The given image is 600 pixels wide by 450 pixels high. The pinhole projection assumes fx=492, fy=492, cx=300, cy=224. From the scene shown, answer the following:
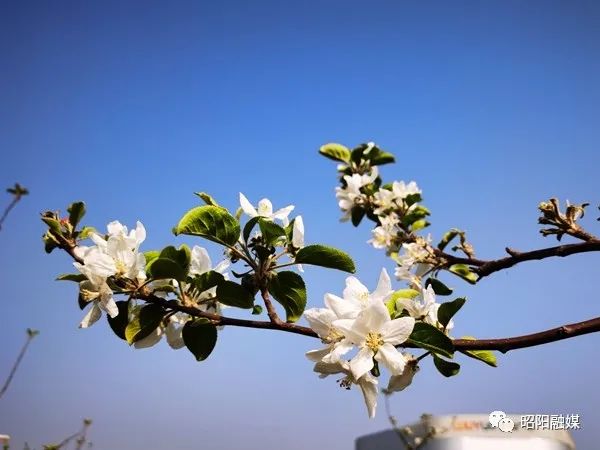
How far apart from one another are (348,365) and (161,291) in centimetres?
54

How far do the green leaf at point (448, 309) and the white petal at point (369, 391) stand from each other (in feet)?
0.79

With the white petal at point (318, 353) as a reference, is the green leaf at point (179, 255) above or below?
above

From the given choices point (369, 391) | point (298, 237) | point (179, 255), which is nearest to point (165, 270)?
point (179, 255)

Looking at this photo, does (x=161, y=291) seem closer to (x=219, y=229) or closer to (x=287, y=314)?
(x=219, y=229)

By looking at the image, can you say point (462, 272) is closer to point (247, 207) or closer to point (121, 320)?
point (247, 207)

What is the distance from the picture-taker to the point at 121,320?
4.36ft

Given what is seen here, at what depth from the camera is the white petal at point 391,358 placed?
1136 mm

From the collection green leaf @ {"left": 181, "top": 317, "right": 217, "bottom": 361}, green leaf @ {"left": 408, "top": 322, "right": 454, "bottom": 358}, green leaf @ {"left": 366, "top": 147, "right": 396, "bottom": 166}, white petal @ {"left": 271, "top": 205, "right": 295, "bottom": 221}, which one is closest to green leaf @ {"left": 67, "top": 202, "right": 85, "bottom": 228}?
green leaf @ {"left": 181, "top": 317, "right": 217, "bottom": 361}

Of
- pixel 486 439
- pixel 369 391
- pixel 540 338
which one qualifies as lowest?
pixel 369 391

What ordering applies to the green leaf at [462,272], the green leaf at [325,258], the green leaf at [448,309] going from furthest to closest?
1. the green leaf at [462,272]
2. the green leaf at [325,258]
3. the green leaf at [448,309]

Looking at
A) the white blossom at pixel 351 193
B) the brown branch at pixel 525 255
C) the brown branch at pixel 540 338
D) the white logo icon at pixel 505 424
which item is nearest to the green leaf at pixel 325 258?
the brown branch at pixel 540 338

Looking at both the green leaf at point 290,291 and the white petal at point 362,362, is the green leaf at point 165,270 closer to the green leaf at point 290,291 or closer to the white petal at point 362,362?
the green leaf at point 290,291

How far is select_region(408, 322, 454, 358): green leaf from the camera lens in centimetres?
110

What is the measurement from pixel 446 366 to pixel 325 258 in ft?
1.37
